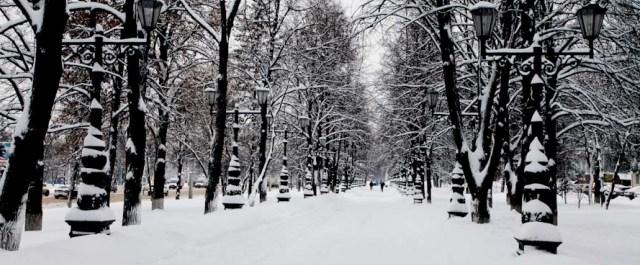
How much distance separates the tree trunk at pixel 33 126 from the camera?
243 inches

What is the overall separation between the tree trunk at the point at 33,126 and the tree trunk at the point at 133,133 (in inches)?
168

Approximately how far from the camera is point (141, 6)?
28.9ft

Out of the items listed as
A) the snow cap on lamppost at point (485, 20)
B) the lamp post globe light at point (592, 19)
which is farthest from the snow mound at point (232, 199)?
the lamp post globe light at point (592, 19)

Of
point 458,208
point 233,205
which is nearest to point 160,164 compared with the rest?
point 233,205

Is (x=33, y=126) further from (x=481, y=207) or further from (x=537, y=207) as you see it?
(x=481, y=207)

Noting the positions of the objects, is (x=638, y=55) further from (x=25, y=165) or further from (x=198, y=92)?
(x=198, y=92)

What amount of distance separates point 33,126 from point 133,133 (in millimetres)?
5152

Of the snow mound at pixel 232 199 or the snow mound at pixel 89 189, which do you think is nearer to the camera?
the snow mound at pixel 89 189

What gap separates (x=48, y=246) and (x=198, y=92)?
21.0 meters

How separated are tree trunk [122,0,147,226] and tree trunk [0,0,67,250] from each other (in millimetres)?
4275

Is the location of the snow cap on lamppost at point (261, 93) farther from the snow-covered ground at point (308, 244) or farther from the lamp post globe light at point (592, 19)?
the lamp post globe light at point (592, 19)

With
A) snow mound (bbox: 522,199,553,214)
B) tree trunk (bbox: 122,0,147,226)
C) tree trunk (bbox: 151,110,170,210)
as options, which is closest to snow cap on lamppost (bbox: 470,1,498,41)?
snow mound (bbox: 522,199,553,214)

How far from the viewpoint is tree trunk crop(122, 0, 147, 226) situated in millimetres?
10859

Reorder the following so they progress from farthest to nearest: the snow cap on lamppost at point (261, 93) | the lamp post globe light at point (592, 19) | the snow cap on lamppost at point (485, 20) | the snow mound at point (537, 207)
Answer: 1. the snow cap on lamppost at point (261, 93)
2. the snow cap on lamppost at point (485, 20)
3. the lamp post globe light at point (592, 19)
4. the snow mound at point (537, 207)
